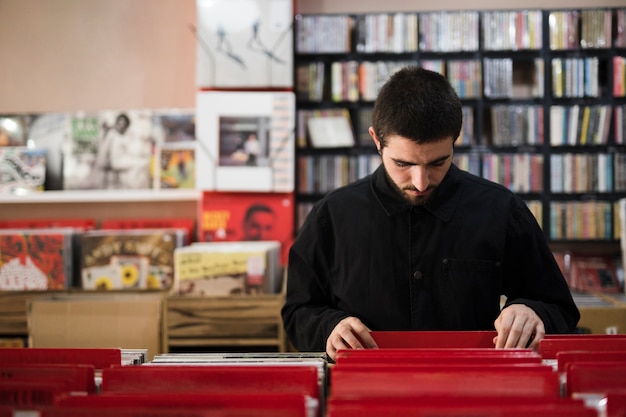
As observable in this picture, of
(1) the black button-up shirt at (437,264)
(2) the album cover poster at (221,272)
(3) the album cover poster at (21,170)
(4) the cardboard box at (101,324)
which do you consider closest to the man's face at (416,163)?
(1) the black button-up shirt at (437,264)

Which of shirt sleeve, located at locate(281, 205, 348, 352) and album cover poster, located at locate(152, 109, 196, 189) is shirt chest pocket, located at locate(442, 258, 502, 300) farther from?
album cover poster, located at locate(152, 109, 196, 189)

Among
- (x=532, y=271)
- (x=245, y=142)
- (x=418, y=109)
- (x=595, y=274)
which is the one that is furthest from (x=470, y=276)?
(x=595, y=274)

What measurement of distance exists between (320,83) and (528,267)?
2256 mm

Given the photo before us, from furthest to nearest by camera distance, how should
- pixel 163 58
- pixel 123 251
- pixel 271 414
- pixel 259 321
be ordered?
pixel 163 58 → pixel 123 251 → pixel 259 321 → pixel 271 414

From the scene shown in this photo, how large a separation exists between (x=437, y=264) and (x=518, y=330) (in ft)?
1.19

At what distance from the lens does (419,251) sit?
1366mm

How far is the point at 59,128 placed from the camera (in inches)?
139

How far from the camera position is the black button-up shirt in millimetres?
1347

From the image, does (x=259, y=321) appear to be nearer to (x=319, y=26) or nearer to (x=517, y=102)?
(x=319, y=26)

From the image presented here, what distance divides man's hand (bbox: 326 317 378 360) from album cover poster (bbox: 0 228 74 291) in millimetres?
2277

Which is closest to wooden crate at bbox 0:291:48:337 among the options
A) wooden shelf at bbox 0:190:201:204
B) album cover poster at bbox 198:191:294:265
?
wooden shelf at bbox 0:190:201:204

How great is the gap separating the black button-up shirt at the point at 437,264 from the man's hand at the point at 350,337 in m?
0.20

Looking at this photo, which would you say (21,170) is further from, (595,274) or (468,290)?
(595,274)

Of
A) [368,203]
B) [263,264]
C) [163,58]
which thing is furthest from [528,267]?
[163,58]
